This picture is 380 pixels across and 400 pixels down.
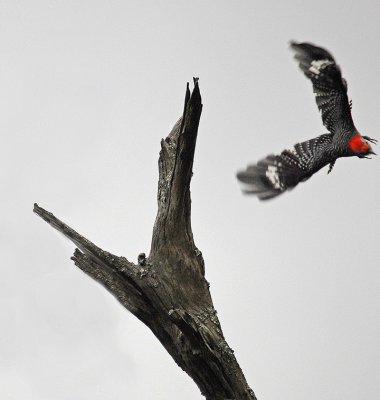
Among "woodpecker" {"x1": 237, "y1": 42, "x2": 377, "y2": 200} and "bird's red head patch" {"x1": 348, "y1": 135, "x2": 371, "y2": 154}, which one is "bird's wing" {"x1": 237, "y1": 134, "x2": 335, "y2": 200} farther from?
"bird's red head patch" {"x1": 348, "y1": 135, "x2": 371, "y2": 154}

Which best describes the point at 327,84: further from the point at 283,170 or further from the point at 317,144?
the point at 283,170

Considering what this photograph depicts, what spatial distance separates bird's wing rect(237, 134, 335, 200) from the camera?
903 cm

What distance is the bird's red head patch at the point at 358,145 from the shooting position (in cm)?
904

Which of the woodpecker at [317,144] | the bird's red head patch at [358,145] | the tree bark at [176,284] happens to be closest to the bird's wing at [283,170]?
the woodpecker at [317,144]

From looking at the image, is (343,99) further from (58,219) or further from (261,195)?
(58,219)

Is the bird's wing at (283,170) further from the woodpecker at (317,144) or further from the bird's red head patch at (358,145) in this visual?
the bird's red head patch at (358,145)

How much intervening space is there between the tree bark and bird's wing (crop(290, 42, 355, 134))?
1292mm

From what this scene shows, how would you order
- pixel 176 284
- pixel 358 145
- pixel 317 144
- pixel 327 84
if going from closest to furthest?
pixel 358 145 → pixel 317 144 → pixel 327 84 → pixel 176 284

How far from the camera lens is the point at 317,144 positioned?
9.34 metres

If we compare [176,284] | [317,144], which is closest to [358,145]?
[317,144]

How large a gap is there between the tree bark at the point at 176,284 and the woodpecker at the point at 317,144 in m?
0.97

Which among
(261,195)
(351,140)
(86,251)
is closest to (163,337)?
(86,251)

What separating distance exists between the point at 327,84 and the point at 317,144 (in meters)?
0.65

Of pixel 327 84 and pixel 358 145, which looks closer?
pixel 358 145
